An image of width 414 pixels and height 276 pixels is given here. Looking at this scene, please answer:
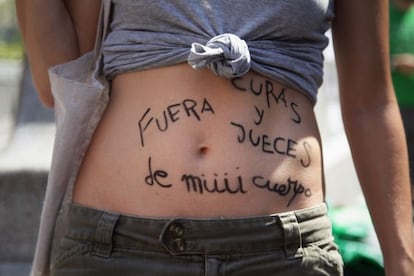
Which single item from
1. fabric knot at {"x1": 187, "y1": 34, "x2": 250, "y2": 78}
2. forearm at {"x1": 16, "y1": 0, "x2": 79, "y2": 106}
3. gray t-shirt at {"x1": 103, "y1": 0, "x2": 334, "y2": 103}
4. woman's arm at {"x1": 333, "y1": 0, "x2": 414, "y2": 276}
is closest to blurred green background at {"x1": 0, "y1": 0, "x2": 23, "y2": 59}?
forearm at {"x1": 16, "y1": 0, "x2": 79, "y2": 106}

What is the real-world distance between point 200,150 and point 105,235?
29 centimetres

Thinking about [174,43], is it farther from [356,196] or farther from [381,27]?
[356,196]

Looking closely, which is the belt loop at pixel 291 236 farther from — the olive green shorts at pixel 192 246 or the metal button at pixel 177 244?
the metal button at pixel 177 244

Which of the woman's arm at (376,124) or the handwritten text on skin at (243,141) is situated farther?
the woman's arm at (376,124)

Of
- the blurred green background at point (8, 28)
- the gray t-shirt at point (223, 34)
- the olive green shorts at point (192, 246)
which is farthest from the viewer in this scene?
the blurred green background at point (8, 28)

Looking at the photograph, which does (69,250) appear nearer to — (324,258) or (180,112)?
(180,112)

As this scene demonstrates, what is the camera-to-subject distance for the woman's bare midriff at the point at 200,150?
2377 millimetres

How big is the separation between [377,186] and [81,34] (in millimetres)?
862

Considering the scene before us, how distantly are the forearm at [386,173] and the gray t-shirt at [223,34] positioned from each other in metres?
0.23

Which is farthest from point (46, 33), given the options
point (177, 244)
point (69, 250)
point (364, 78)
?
point (364, 78)

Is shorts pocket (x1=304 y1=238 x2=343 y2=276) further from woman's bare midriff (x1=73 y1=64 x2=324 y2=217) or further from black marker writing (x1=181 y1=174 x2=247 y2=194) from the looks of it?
black marker writing (x1=181 y1=174 x2=247 y2=194)

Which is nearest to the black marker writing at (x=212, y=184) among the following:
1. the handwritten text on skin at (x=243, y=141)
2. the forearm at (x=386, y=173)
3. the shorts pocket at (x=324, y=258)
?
the handwritten text on skin at (x=243, y=141)

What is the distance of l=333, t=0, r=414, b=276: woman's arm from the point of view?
258 centimetres

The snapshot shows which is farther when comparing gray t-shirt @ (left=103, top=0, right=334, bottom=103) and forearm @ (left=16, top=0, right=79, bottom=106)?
forearm @ (left=16, top=0, right=79, bottom=106)
